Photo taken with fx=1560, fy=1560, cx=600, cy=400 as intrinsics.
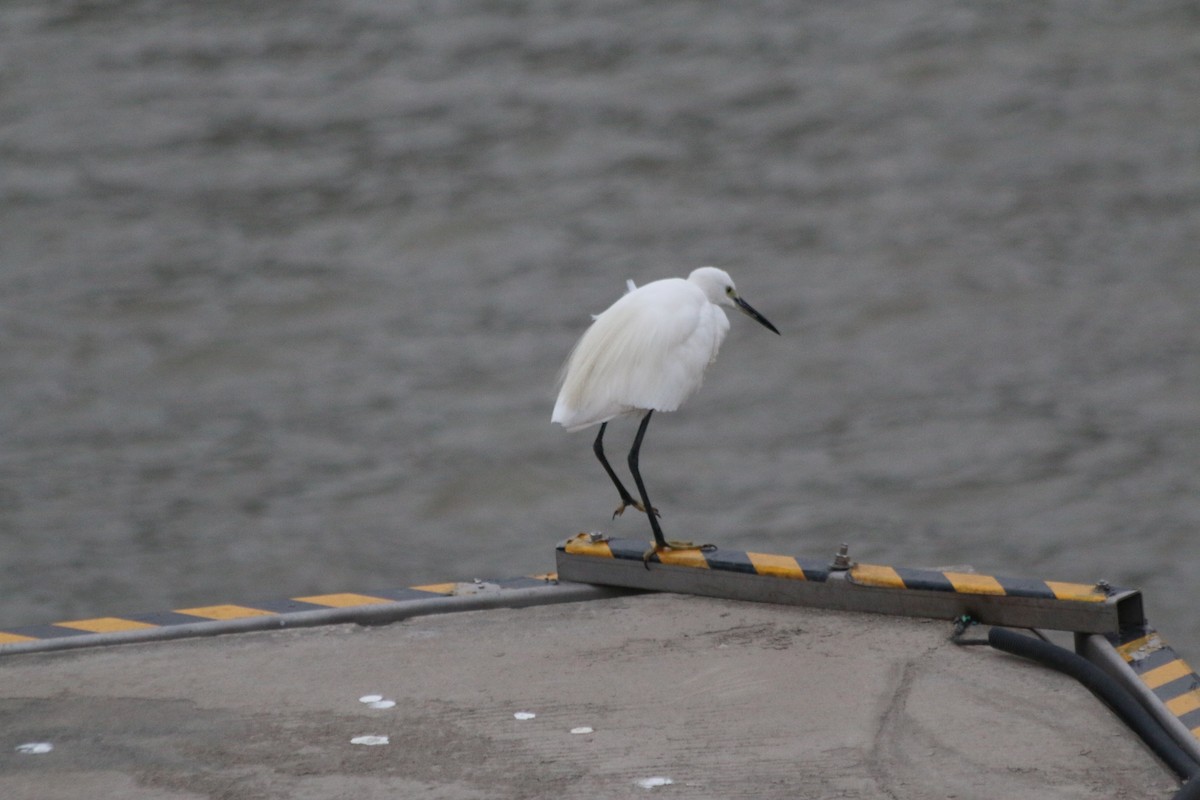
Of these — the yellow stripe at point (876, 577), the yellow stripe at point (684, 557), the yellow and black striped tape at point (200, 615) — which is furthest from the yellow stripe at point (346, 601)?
the yellow stripe at point (876, 577)

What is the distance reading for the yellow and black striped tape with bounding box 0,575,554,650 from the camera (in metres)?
3.59

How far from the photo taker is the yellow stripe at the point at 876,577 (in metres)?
3.62

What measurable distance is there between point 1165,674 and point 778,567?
93 centimetres

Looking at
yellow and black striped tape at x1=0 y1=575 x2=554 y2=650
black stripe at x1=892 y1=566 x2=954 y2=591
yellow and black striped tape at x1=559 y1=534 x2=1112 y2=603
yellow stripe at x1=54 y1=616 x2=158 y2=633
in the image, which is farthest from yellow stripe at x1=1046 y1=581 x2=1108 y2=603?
yellow stripe at x1=54 y1=616 x2=158 y2=633

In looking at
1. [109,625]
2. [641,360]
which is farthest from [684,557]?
[109,625]

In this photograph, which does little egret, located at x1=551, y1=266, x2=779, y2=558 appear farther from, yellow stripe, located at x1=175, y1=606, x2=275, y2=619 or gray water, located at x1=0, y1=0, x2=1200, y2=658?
gray water, located at x1=0, y1=0, x2=1200, y2=658

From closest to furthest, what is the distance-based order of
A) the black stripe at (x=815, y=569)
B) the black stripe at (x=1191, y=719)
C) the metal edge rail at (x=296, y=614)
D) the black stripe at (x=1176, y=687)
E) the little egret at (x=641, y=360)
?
the black stripe at (x=1191, y=719) < the black stripe at (x=1176, y=687) < the metal edge rail at (x=296, y=614) < the black stripe at (x=815, y=569) < the little egret at (x=641, y=360)

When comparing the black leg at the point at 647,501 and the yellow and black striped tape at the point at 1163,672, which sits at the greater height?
the black leg at the point at 647,501

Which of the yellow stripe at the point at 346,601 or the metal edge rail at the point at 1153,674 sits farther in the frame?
the yellow stripe at the point at 346,601

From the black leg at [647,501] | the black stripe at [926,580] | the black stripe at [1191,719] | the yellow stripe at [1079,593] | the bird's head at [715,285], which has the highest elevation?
the bird's head at [715,285]

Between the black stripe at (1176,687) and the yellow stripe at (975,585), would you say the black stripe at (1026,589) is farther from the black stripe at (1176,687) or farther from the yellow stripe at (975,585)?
the black stripe at (1176,687)

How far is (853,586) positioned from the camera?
12.0 ft

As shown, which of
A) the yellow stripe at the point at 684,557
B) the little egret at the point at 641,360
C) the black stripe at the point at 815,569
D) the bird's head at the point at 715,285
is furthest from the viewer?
the bird's head at the point at 715,285

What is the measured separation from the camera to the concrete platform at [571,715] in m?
2.80
